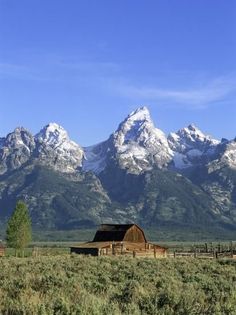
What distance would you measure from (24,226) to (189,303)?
7504 cm

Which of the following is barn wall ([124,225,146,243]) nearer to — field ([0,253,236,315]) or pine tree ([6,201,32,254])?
pine tree ([6,201,32,254])

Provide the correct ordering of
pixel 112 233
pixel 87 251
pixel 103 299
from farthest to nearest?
pixel 112 233
pixel 87 251
pixel 103 299

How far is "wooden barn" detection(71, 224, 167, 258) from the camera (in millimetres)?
77062

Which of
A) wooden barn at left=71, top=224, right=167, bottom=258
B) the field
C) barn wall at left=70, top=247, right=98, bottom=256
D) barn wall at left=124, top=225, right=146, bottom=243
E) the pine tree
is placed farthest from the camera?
barn wall at left=124, top=225, right=146, bottom=243

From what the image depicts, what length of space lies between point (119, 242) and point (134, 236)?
9.50 meters

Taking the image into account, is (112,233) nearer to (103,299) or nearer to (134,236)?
(134,236)

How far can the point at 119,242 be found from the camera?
269ft

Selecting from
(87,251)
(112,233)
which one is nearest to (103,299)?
(87,251)

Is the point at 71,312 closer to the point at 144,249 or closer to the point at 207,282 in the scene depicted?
the point at 207,282

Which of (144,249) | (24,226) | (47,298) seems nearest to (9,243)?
(24,226)

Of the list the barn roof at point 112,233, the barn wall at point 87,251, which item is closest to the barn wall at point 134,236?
the barn roof at point 112,233

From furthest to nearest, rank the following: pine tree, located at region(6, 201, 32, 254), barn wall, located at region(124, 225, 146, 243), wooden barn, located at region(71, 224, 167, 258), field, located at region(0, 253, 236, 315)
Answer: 1. barn wall, located at region(124, 225, 146, 243)
2. pine tree, located at region(6, 201, 32, 254)
3. wooden barn, located at region(71, 224, 167, 258)
4. field, located at region(0, 253, 236, 315)

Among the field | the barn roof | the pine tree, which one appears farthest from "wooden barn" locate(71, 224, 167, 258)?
the field

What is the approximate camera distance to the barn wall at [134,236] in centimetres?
8956
